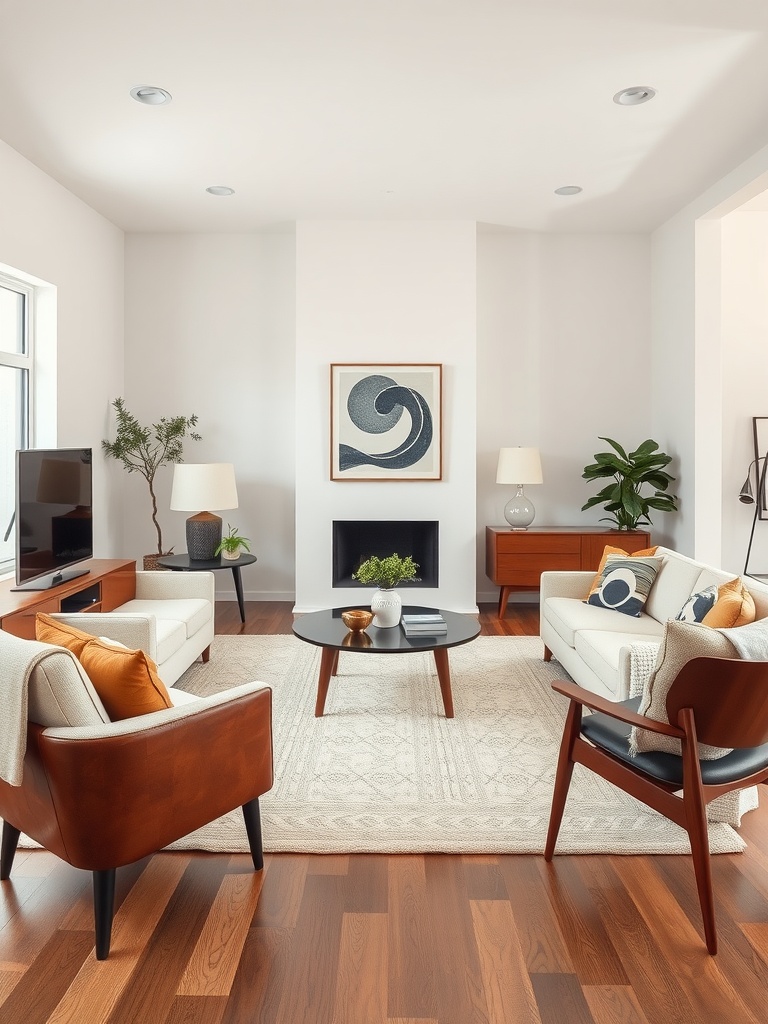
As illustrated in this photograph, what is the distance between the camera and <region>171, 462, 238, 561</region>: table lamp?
5.55 meters

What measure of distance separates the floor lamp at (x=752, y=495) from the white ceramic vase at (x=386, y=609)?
12.3 ft

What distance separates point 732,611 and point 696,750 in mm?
1004

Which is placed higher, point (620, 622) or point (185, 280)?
point (185, 280)

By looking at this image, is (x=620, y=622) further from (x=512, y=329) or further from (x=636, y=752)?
(x=512, y=329)

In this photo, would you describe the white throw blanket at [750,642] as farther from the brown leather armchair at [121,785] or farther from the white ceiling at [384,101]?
the white ceiling at [384,101]

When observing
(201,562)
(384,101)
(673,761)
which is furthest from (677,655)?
(201,562)

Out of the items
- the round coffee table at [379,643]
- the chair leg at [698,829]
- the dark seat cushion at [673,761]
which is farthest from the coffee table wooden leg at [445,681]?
the chair leg at [698,829]

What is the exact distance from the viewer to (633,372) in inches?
258

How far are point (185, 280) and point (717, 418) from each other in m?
4.29

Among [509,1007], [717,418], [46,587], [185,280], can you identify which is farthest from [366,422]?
[509,1007]

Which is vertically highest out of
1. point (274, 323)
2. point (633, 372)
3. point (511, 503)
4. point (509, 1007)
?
point (274, 323)

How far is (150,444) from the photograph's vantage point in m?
6.50

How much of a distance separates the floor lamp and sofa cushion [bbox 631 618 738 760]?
472 centimetres

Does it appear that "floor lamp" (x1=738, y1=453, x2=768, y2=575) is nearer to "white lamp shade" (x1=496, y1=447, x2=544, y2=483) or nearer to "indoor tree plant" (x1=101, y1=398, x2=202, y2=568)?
"white lamp shade" (x1=496, y1=447, x2=544, y2=483)
